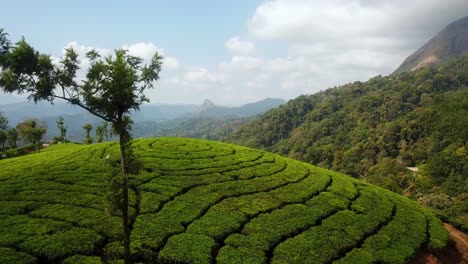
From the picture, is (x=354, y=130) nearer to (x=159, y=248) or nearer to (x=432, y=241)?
(x=432, y=241)

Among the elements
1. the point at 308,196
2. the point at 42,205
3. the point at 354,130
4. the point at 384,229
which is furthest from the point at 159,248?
the point at 354,130

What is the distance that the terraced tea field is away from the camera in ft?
70.4

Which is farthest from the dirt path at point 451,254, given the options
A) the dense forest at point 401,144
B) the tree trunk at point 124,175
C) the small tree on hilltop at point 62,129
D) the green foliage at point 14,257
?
the small tree on hilltop at point 62,129

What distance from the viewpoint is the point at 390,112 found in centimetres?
16800

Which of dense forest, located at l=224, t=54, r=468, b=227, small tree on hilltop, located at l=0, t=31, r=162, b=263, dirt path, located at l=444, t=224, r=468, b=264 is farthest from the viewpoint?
dense forest, located at l=224, t=54, r=468, b=227

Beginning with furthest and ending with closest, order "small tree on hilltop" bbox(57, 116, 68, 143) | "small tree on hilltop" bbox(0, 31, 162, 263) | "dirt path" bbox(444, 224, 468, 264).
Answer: "small tree on hilltop" bbox(57, 116, 68, 143), "dirt path" bbox(444, 224, 468, 264), "small tree on hilltop" bbox(0, 31, 162, 263)

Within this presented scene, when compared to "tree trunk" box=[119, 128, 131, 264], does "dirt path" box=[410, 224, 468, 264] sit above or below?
below

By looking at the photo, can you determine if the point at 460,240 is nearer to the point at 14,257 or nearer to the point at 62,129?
the point at 14,257

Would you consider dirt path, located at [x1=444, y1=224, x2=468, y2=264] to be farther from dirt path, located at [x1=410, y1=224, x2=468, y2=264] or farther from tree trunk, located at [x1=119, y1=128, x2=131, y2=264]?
tree trunk, located at [x1=119, y1=128, x2=131, y2=264]

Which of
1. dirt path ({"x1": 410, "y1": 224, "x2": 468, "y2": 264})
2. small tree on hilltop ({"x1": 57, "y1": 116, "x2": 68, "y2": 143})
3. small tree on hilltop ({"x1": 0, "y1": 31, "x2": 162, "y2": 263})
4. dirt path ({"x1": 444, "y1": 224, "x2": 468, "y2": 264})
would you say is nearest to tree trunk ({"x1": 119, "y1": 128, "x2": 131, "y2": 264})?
small tree on hilltop ({"x1": 0, "y1": 31, "x2": 162, "y2": 263})

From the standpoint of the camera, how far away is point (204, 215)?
25.8m

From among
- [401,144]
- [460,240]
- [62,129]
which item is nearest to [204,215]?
[460,240]

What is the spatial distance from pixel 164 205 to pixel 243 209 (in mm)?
5581

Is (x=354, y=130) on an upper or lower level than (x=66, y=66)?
lower
